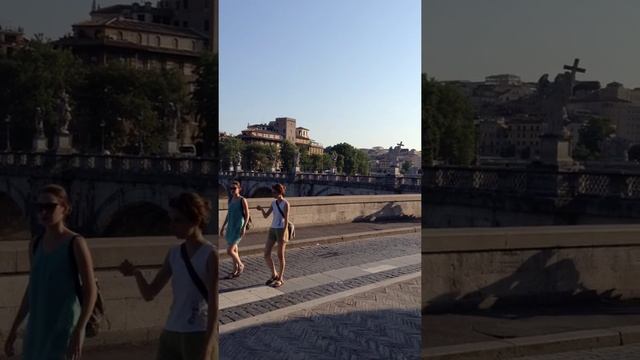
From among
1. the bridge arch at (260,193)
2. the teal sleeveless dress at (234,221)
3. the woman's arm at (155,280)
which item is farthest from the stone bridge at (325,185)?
the woman's arm at (155,280)

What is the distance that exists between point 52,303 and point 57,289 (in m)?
0.07

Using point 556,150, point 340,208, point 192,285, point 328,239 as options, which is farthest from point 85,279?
point 556,150

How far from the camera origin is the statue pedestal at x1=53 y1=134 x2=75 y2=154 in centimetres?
659

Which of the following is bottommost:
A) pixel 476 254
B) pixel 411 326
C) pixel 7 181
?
pixel 411 326

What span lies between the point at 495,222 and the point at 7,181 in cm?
1442

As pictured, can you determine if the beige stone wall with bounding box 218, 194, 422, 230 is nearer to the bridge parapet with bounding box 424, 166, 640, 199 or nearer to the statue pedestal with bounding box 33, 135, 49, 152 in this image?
the bridge parapet with bounding box 424, 166, 640, 199

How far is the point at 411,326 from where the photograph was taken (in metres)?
7.39

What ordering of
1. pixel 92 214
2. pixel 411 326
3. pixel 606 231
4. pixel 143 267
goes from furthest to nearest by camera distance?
pixel 606 231, pixel 411 326, pixel 92 214, pixel 143 267

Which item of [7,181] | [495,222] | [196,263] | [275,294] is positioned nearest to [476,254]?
[275,294]

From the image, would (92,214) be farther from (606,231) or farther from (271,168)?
(606,231)

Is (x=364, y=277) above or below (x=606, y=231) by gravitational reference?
below

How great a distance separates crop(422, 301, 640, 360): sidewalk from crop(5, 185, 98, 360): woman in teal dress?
13.4 feet

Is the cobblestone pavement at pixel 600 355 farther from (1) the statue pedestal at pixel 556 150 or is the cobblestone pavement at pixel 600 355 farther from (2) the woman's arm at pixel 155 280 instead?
(1) the statue pedestal at pixel 556 150

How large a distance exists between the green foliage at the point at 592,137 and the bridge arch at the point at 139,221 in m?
12.0
